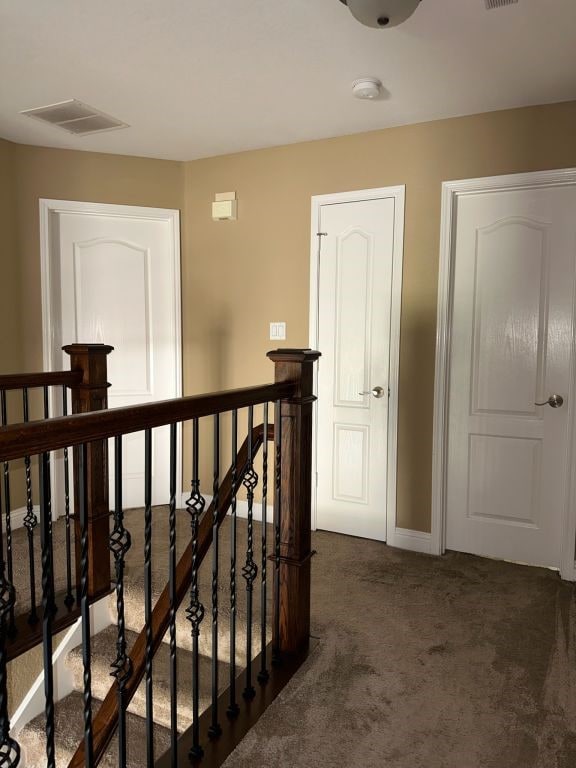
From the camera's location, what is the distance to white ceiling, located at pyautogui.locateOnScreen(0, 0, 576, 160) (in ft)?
6.97

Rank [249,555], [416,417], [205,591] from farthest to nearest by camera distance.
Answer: [416,417], [205,591], [249,555]

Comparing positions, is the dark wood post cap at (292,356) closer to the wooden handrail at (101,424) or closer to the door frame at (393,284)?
the wooden handrail at (101,424)

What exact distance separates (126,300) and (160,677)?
2.46 meters

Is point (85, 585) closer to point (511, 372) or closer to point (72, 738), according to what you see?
point (72, 738)

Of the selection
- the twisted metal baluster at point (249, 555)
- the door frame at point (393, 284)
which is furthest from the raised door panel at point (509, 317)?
the twisted metal baluster at point (249, 555)

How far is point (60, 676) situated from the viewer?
268 centimetres

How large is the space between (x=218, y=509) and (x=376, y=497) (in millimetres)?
1870

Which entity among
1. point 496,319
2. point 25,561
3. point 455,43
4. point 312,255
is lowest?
point 25,561

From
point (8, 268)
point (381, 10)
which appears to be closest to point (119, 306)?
point (8, 268)

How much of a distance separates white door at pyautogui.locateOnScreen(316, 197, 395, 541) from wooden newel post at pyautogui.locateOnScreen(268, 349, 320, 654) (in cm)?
134

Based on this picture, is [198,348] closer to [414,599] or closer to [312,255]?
[312,255]

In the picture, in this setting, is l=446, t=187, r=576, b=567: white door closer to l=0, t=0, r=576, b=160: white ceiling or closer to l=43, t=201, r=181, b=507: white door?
l=0, t=0, r=576, b=160: white ceiling

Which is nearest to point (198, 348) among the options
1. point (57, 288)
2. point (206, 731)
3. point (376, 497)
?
point (57, 288)

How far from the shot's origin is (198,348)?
399 centimetres
